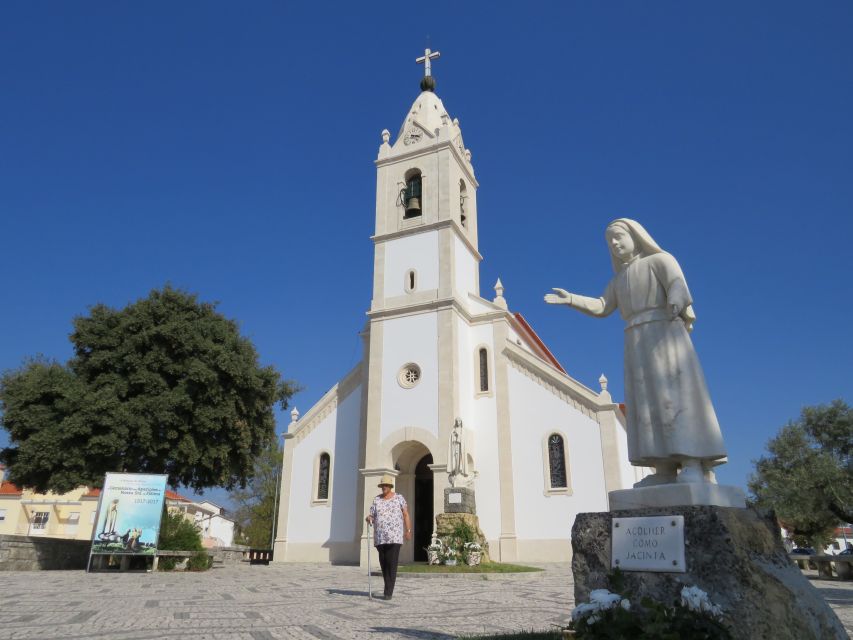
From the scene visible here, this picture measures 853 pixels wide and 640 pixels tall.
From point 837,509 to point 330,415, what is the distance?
1940 cm

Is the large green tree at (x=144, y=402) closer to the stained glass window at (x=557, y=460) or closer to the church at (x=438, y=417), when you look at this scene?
the church at (x=438, y=417)

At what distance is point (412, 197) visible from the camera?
2589 cm

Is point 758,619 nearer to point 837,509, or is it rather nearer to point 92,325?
point 92,325

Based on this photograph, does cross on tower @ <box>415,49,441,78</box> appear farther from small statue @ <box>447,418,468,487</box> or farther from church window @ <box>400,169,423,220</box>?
small statue @ <box>447,418,468,487</box>

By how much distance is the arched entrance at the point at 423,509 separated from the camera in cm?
2238

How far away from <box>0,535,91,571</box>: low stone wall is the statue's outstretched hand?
1499 centimetres

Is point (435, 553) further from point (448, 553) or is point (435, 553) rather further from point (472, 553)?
point (472, 553)

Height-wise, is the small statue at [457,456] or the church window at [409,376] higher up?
the church window at [409,376]

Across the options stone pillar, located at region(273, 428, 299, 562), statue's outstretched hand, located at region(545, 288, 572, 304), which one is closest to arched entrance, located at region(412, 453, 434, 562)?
stone pillar, located at region(273, 428, 299, 562)

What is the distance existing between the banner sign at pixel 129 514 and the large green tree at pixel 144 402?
7.94 feet

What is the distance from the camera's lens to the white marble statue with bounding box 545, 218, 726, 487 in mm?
4359

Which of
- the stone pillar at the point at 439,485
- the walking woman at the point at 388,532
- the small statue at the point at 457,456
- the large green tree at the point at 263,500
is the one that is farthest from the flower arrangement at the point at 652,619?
the large green tree at the point at 263,500

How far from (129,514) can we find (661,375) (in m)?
14.0

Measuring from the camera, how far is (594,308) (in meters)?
5.44
